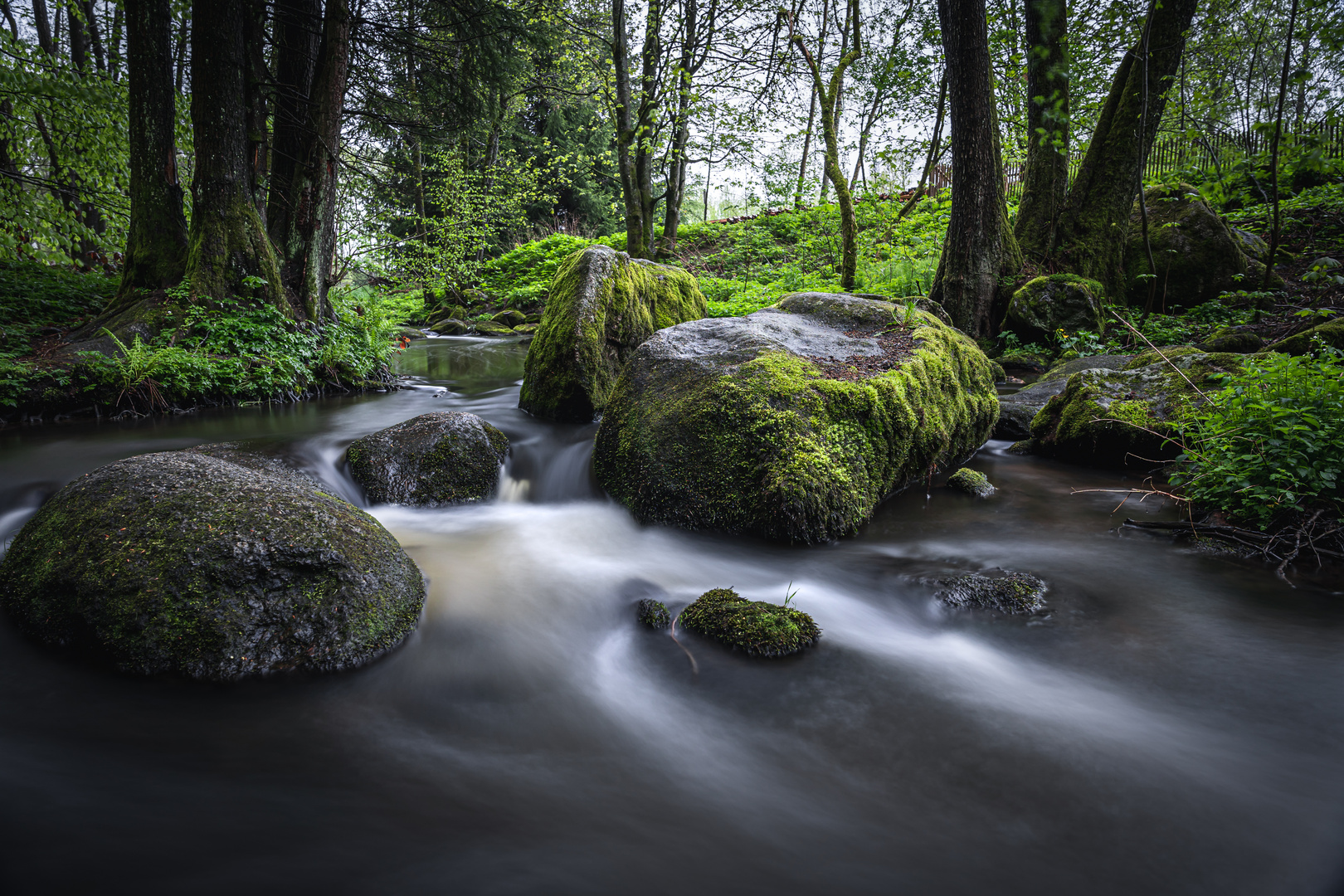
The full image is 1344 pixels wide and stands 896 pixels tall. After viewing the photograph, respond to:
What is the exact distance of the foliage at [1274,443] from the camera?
326cm

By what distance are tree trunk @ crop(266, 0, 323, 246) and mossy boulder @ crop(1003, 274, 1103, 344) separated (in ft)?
35.9

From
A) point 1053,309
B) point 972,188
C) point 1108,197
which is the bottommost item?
point 1053,309

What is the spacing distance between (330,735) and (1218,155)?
20.0 feet

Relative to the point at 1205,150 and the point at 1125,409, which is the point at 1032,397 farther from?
the point at 1205,150

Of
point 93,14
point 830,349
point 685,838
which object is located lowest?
point 685,838

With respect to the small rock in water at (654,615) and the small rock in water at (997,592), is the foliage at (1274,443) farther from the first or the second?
the small rock in water at (654,615)

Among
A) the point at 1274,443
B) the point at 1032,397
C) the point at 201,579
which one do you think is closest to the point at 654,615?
the point at 201,579

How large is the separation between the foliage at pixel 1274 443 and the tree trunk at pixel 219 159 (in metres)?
9.98

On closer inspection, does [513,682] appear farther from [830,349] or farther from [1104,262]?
[1104,262]

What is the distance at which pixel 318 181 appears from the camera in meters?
9.20

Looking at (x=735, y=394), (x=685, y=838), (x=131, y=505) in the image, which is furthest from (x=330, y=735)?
(x=735, y=394)

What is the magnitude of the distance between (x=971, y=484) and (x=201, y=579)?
488 cm

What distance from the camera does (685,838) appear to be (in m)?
1.88

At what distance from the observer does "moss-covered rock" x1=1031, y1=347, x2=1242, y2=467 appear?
4.91m
